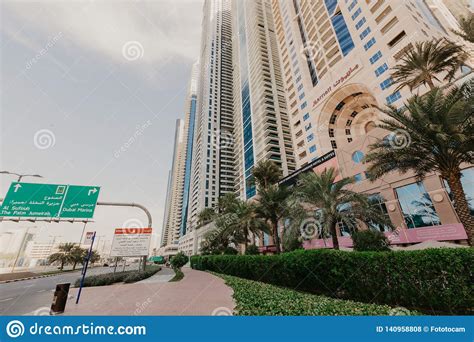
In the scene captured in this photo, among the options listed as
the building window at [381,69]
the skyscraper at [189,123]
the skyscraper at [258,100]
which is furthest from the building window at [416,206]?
the skyscraper at [189,123]

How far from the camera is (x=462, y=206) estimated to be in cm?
885

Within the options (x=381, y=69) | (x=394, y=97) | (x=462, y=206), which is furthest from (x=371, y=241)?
(x=381, y=69)

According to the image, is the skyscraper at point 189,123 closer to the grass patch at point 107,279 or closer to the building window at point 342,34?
the building window at point 342,34

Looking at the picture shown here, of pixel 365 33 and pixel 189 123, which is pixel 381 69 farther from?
pixel 189 123

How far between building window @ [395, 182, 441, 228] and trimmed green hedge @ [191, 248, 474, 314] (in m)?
12.9

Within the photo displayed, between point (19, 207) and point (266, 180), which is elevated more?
point (266, 180)

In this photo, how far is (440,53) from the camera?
1495 cm

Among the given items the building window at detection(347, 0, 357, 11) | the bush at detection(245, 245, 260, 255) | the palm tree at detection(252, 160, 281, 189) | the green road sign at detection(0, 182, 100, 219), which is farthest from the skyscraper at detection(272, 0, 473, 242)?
the green road sign at detection(0, 182, 100, 219)

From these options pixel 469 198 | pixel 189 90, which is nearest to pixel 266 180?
pixel 469 198

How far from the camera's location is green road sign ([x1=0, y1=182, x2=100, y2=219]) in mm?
11164

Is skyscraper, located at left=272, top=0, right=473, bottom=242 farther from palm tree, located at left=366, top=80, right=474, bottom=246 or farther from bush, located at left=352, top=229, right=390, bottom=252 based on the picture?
bush, located at left=352, top=229, right=390, bottom=252

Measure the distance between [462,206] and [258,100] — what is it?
68.9 metres

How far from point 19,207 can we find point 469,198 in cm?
3022
